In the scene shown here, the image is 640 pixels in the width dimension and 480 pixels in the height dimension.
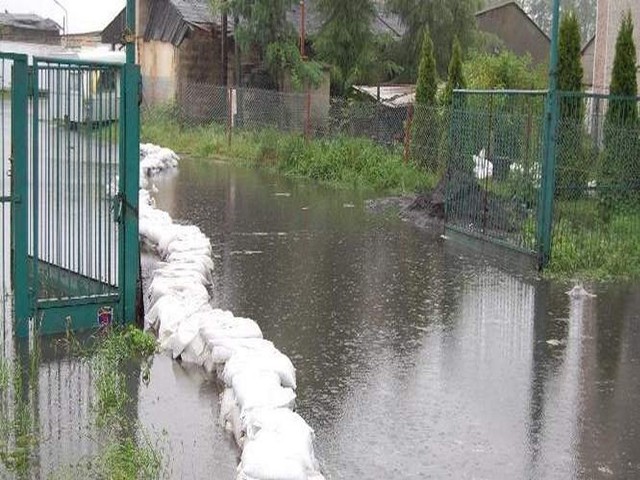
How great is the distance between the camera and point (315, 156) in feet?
74.6

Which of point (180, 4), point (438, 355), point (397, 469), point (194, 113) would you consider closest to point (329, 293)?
point (438, 355)

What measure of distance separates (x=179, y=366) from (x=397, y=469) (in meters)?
2.42

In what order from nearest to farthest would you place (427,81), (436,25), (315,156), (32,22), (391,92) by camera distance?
(427,81) → (315,156) → (391,92) → (436,25) → (32,22)

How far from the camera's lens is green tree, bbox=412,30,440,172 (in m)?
20.5

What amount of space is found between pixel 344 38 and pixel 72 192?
23.2 m

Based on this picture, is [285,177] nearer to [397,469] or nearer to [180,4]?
[180,4]

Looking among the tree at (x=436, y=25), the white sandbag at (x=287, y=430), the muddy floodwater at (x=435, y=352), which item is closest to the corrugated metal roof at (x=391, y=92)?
the tree at (x=436, y=25)

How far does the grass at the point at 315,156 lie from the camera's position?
66.7ft

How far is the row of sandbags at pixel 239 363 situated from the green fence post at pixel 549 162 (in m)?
3.65

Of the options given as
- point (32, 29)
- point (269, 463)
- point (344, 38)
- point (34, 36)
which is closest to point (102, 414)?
point (269, 463)

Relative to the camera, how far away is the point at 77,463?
5.67 meters

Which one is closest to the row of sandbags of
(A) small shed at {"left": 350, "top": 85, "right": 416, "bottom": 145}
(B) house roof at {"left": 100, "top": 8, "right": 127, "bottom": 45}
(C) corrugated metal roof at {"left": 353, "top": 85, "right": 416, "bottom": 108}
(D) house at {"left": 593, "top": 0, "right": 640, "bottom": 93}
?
(A) small shed at {"left": 350, "top": 85, "right": 416, "bottom": 145}

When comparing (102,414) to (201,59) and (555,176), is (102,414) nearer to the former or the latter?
(555,176)

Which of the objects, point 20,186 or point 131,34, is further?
point 131,34
